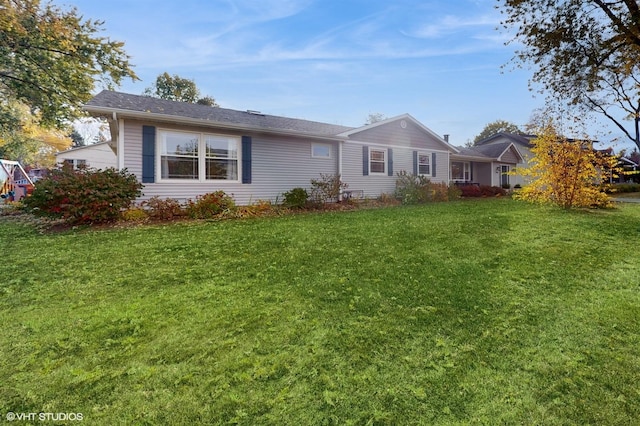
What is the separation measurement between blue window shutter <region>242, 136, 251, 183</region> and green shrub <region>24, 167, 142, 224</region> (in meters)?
3.69

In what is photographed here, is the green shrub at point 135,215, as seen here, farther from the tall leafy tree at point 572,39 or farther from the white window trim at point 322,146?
the tall leafy tree at point 572,39

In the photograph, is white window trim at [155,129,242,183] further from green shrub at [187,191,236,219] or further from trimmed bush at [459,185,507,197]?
trimmed bush at [459,185,507,197]


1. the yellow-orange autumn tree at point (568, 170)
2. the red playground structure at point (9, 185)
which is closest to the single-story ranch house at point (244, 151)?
the yellow-orange autumn tree at point (568, 170)

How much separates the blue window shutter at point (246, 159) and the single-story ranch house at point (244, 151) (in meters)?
0.03

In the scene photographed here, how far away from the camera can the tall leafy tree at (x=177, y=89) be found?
30.2 meters

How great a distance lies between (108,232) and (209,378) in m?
5.76

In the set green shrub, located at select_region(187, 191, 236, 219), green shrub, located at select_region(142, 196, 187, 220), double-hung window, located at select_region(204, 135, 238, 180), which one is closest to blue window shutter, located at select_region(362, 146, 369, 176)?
double-hung window, located at select_region(204, 135, 238, 180)

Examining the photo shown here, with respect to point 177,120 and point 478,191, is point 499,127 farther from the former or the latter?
point 177,120

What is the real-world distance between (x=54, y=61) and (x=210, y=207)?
12515 millimetres

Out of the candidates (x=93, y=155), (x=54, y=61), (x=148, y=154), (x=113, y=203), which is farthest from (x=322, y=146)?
(x=93, y=155)

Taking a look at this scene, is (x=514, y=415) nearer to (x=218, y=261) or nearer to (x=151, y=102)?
(x=218, y=261)

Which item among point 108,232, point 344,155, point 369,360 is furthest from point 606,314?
point 344,155

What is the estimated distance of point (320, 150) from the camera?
41.9ft

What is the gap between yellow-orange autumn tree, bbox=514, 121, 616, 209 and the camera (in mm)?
9391
